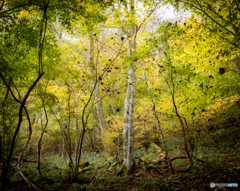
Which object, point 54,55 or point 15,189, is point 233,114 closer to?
point 54,55

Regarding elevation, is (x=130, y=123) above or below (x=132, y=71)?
below

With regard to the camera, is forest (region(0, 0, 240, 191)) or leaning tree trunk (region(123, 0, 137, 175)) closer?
forest (region(0, 0, 240, 191))

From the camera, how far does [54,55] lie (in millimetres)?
4703
